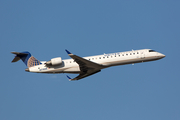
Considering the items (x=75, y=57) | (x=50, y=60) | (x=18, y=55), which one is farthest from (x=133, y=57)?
(x=18, y=55)

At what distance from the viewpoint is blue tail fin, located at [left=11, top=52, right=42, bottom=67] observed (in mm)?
30641

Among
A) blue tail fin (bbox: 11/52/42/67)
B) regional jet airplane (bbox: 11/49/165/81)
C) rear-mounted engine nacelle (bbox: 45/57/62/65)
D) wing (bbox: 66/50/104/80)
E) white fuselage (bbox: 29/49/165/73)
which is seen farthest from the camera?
blue tail fin (bbox: 11/52/42/67)

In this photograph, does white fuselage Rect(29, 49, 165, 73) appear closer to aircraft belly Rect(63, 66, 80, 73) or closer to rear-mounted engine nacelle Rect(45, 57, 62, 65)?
aircraft belly Rect(63, 66, 80, 73)

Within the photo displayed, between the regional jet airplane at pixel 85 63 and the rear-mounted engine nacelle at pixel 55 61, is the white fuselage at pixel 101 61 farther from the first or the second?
the rear-mounted engine nacelle at pixel 55 61

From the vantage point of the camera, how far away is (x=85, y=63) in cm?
2872

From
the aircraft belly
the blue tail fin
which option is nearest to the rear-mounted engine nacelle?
the aircraft belly

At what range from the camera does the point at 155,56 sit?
3127cm

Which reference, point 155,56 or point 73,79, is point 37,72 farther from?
point 155,56

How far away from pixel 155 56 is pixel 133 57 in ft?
10.9

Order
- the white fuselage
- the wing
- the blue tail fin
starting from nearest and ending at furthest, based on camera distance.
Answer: the wing
the white fuselage
the blue tail fin

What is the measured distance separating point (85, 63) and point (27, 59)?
8.20 metres

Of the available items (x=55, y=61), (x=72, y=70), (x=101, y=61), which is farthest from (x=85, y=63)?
(x=55, y=61)

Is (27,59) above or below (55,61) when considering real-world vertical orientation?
above

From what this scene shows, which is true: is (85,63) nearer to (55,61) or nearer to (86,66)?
(86,66)
